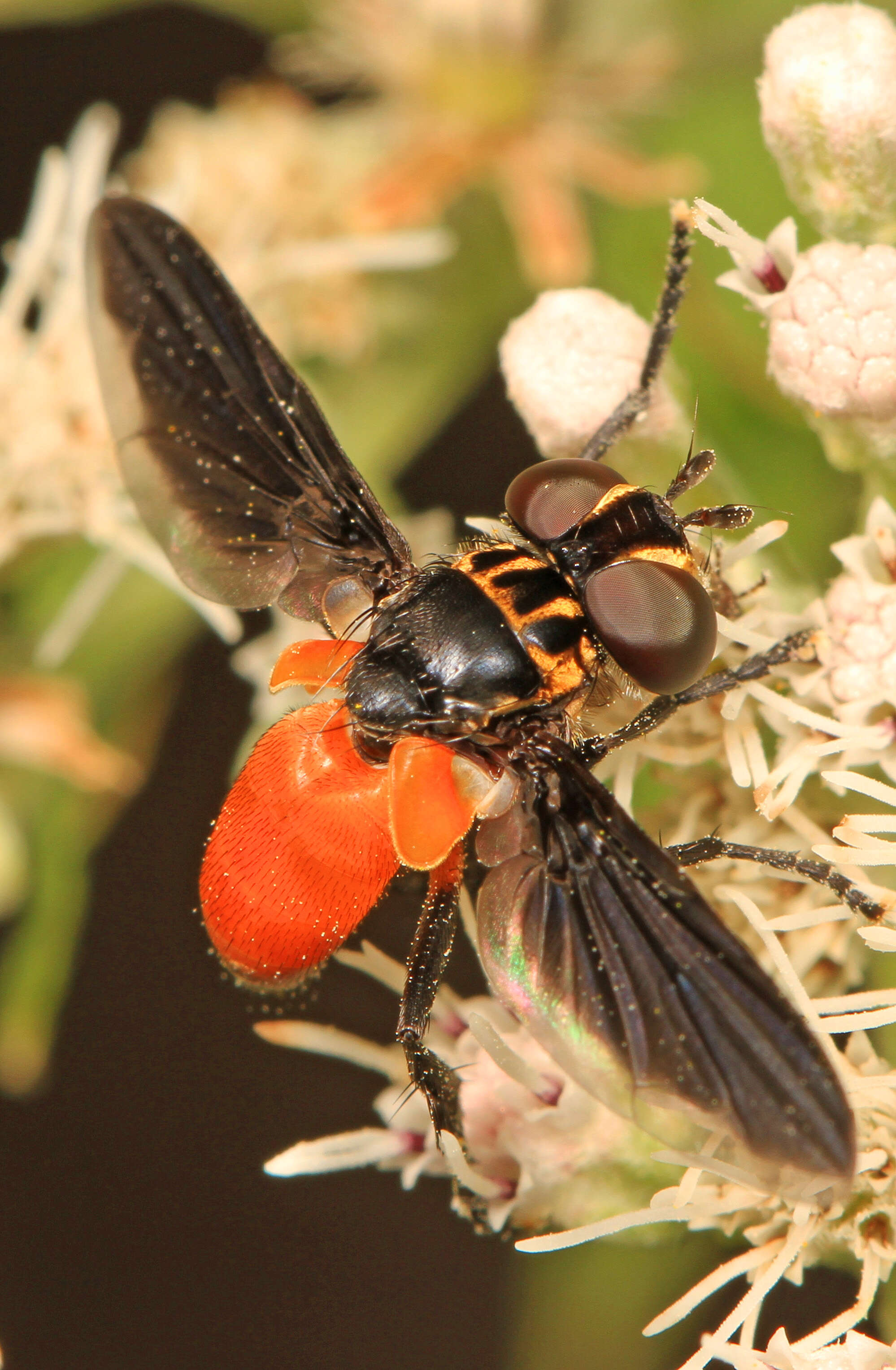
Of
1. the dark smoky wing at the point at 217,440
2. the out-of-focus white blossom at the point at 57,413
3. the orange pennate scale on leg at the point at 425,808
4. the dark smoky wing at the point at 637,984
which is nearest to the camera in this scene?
the dark smoky wing at the point at 637,984

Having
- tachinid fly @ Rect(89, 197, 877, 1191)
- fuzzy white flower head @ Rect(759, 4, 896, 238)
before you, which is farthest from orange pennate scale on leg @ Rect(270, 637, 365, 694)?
fuzzy white flower head @ Rect(759, 4, 896, 238)

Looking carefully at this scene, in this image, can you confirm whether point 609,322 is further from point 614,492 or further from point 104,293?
point 104,293

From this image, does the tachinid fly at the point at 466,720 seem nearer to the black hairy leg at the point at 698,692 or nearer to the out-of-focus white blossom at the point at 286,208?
the black hairy leg at the point at 698,692

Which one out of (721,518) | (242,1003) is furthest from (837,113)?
(242,1003)

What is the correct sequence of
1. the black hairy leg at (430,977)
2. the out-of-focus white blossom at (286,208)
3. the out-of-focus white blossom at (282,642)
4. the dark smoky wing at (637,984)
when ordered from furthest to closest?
the out-of-focus white blossom at (286,208) → the out-of-focus white blossom at (282,642) → the black hairy leg at (430,977) → the dark smoky wing at (637,984)

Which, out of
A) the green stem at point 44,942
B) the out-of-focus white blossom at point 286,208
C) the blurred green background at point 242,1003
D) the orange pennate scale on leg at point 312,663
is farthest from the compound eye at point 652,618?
the green stem at point 44,942

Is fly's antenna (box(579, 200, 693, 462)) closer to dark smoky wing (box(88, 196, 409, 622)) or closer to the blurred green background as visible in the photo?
dark smoky wing (box(88, 196, 409, 622))

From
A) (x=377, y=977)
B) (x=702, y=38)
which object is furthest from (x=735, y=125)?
(x=377, y=977)
